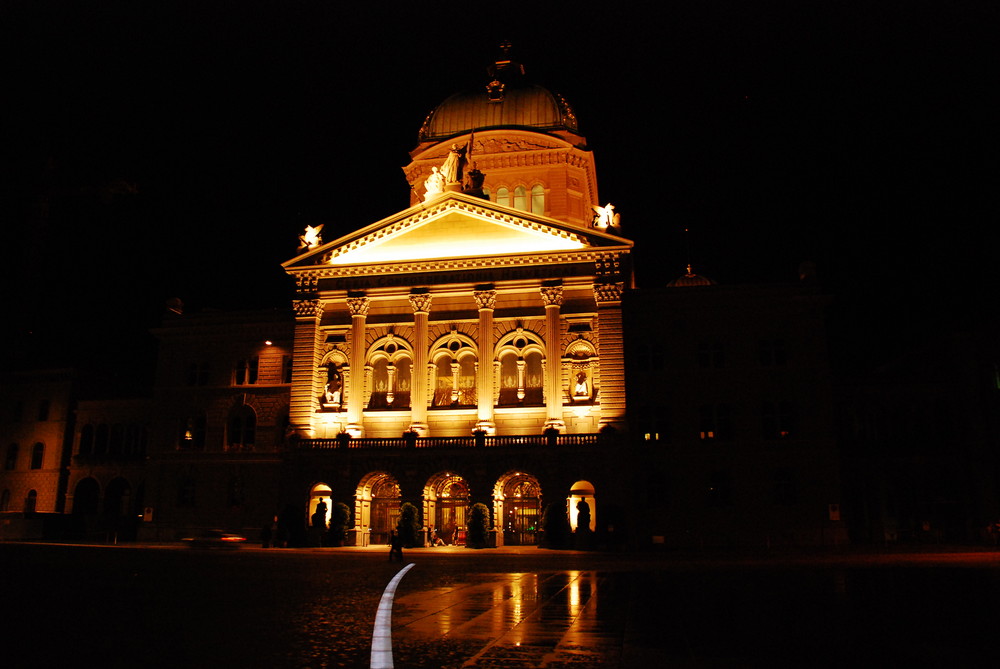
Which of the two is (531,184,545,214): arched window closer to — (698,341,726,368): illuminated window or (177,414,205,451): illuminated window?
(698,341,726,368): illuminated window

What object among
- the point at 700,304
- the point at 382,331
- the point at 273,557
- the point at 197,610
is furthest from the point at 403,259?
the point at 197,610

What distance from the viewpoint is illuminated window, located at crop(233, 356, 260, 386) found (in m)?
53.8

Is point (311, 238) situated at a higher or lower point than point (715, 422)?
higher

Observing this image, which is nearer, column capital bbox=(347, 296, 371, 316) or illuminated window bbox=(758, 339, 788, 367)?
illuminated window bbox=(758, 339, 788, 367)

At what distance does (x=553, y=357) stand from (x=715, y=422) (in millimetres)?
10171

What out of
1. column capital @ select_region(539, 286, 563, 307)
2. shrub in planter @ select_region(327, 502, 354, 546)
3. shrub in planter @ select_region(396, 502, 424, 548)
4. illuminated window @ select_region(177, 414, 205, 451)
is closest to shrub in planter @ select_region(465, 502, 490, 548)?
shrub in planter @ select_region(396, 502, 424, 548)

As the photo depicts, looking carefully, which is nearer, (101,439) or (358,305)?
(358,305)

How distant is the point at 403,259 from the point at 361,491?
13.9 m

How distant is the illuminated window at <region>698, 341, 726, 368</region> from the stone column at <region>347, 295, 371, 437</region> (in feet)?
64.9

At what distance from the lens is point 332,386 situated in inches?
1928

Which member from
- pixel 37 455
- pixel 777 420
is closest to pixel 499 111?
pixel 777 420

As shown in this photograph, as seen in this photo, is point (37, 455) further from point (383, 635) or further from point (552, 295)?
point (383, 635)

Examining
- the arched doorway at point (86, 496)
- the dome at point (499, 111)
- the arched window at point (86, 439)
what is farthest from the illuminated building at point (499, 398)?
the dome at point (499, 111)

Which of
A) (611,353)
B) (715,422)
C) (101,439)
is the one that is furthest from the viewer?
(101,439)
